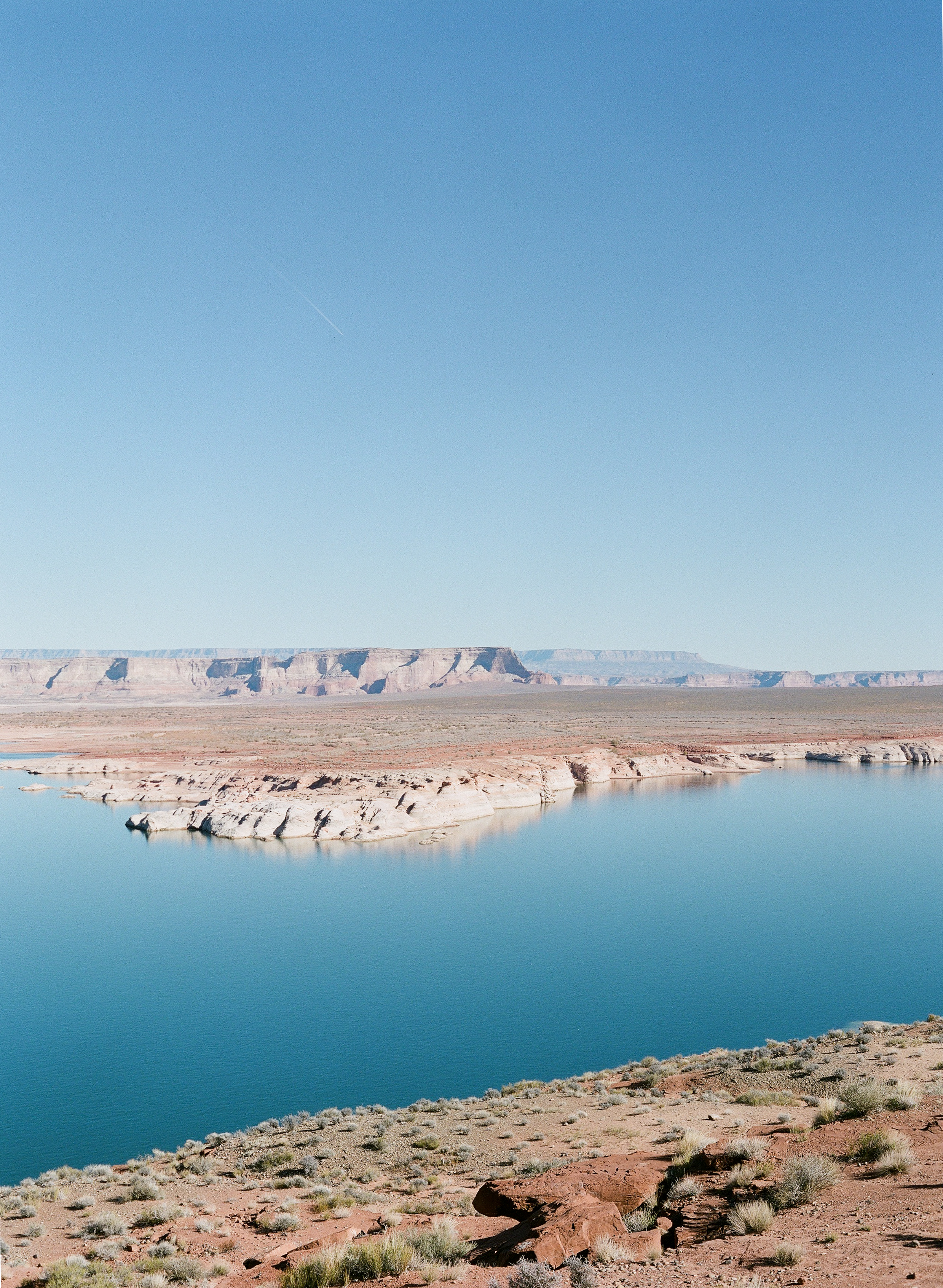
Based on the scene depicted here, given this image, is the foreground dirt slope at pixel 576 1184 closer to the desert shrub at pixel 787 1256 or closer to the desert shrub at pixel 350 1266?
the desert shrub at pixel 787 1256

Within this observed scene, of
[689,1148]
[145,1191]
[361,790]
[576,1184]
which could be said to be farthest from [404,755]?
[576,1184]

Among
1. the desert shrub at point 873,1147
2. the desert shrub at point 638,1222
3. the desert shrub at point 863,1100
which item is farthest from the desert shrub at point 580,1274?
the desert shrub at point 863,1100

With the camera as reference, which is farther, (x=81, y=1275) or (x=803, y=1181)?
(x=81, y=1275)

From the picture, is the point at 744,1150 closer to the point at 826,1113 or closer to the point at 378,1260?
the point at 826,1113

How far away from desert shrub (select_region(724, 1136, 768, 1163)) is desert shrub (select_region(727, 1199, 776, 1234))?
148 cm

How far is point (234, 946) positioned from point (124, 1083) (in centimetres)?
1233

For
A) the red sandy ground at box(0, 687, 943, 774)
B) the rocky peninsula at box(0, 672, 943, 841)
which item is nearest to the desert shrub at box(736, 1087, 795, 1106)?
the rocky peninsula at box(0, 672, 943, 841)

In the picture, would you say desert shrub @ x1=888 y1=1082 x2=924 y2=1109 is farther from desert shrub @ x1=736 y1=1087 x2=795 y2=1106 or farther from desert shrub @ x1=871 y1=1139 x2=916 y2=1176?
desert shrub @ x1=871 y1=1139 x2=916 y2=1176

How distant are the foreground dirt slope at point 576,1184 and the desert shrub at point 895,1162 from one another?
0.10 ft

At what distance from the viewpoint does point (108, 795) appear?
69.3 m

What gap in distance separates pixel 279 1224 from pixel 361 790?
159ft

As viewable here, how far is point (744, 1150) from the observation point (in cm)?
1079

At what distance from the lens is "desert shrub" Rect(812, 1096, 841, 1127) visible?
1278cm

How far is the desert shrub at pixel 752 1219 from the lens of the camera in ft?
29.2
